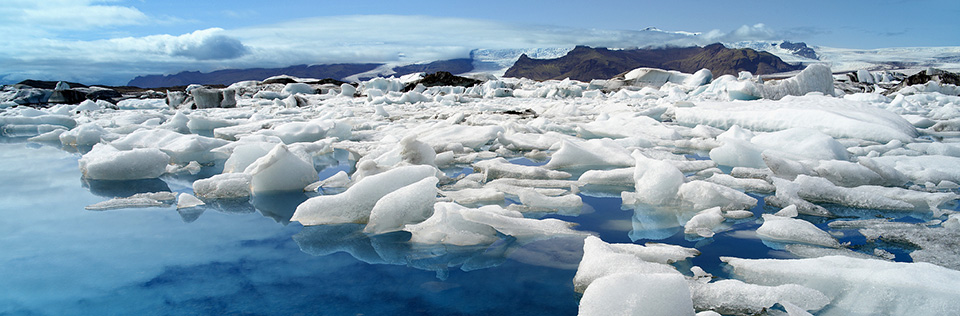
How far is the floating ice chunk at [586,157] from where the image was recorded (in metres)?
3.56

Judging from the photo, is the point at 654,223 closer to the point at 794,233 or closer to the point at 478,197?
the point at 794,233

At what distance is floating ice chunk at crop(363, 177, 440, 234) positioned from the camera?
2.08m

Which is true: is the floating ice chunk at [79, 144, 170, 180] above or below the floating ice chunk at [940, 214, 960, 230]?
above

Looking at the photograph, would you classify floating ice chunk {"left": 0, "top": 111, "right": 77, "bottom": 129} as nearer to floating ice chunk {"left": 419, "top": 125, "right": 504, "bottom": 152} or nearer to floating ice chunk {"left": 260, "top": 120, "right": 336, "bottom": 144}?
floating ice chunk {"left": 260, "top": 120, "right": 336, "bottom": 144}

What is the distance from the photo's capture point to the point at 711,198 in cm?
238

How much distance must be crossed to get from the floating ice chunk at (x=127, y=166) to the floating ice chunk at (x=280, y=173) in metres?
0.84

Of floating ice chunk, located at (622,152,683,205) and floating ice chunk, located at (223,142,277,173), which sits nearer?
floating ice chunk, located at (622,152,683,205)

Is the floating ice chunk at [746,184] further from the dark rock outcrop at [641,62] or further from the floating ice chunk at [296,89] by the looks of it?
the dark rock outcrop at [641,62]

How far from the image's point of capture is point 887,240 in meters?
1.92

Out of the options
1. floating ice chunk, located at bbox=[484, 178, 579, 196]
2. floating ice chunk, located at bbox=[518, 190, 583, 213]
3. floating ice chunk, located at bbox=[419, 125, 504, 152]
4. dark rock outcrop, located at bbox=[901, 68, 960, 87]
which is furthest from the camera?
dark rock outcrop, located at bbox=[901, 68, 960, 87]

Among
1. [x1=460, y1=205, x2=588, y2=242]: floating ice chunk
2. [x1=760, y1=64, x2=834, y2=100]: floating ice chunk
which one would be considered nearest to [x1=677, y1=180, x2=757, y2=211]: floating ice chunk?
[x1=460, y1=205, x2=588, y2=242]: floating ice chunk

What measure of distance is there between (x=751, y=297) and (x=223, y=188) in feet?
8.39

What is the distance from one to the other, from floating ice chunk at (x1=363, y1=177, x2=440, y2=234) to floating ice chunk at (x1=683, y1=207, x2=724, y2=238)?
1072 mm

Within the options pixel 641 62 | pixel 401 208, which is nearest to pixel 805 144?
pixel 401 208
